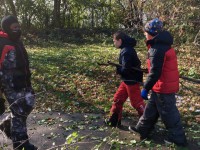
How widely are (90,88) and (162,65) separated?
387 cm

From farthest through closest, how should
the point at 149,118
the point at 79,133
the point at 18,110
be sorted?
the point at 79,133 < the point at 149,118 < the point at 18,110

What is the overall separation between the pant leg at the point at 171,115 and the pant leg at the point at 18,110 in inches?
76.9

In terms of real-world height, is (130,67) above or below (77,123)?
above

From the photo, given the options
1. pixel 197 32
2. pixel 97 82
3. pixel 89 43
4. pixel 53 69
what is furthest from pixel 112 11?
pixel 97 82

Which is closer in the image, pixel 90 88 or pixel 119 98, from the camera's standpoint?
pixel 119 98

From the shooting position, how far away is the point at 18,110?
5020 mm

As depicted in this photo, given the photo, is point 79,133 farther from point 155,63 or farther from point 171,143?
point 155,63

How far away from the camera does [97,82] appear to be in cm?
906

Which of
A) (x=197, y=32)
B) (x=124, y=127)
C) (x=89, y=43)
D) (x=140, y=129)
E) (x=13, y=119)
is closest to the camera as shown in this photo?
(x=13, y=119)

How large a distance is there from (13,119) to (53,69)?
5.48 metres

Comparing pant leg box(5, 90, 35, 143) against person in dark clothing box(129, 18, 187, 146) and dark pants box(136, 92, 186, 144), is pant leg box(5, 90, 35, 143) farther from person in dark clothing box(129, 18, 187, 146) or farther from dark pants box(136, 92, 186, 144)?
dark pants box(136, 92, 186, 144)

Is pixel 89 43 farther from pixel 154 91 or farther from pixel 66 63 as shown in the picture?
pixel 154 91

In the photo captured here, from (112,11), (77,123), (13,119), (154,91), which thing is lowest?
(77,123)

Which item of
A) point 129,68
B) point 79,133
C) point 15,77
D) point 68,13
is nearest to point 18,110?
point 15,77
